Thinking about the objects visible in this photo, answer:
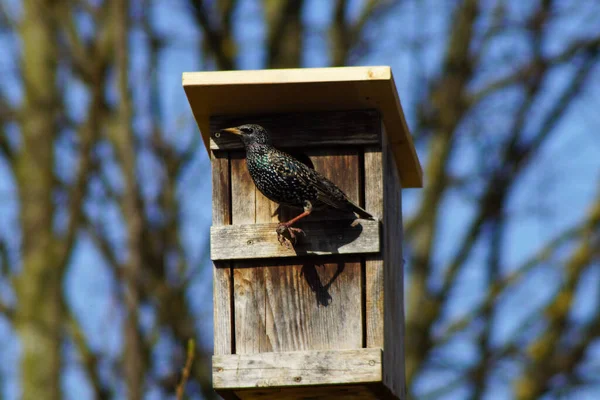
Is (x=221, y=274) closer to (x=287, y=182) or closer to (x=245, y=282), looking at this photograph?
(x=245, y=282)

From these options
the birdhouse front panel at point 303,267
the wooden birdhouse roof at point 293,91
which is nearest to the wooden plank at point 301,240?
the birdhouse front panel at point 303,267

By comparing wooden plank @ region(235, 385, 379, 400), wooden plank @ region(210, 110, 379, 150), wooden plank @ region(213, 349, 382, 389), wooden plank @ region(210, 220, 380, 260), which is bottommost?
wooden plank @ region(235, 385, 379, 400)

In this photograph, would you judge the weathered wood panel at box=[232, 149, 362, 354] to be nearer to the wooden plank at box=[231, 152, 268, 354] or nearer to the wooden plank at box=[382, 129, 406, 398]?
the wooden plank at box=[231, 152, 268, 354]

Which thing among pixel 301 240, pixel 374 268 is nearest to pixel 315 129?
pixel 301 240

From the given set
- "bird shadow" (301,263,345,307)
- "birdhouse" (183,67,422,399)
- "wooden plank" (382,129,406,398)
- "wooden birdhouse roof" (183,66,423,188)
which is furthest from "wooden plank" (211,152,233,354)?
"wooden plank" (382,129,406,398)

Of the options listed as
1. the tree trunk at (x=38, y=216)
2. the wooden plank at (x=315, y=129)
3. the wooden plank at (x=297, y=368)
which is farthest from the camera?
the tree trunk at (x=38, y=216)

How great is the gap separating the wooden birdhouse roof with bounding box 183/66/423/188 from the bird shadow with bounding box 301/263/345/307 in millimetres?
553

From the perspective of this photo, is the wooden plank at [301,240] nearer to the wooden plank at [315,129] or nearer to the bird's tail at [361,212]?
the bird's tail at [361,212]

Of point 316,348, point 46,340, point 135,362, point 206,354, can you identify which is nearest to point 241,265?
point 316,348

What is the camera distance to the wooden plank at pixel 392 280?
13.3ft

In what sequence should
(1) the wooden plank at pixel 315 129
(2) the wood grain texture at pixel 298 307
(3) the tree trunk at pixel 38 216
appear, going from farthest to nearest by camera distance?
1. (3) the tree trunk at pixel 38 216
2. (1) the wooden plank at pixel 315 129
3. (2) the wood grain texture at pixel 298 307

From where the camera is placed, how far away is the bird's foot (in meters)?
3.93

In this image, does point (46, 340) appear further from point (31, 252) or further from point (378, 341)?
point (378, 341)

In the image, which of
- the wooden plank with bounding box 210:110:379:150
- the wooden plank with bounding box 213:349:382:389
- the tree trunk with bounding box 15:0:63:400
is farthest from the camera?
the tree trunk with bounding box 15:0:63:400
